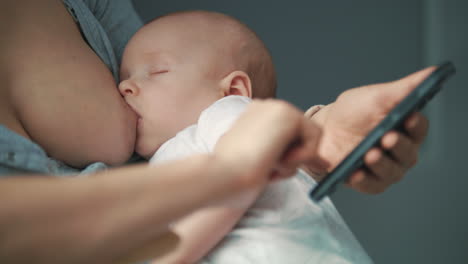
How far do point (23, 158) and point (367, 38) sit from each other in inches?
33.2

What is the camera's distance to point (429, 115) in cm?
96

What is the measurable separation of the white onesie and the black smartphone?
0.10 m

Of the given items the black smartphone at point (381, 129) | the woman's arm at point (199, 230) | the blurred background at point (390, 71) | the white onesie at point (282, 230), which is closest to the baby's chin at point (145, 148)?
the white onesie at point (282, 230)

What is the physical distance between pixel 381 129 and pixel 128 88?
0.42 metres

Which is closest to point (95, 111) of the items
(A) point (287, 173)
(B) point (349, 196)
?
(A) point (287, 173)

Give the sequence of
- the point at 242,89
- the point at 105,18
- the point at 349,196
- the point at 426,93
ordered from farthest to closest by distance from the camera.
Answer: the point at 349,196, the point at 105,18, the point at 242,89, the point at 426,93

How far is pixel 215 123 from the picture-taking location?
56cm

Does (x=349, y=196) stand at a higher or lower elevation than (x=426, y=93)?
lower

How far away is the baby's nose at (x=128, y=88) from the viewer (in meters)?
0.68

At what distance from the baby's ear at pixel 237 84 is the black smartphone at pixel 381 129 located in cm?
34

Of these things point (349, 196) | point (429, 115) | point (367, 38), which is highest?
point (367, 38)

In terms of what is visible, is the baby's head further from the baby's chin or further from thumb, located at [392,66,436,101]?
thumb, located at [392,66,436,101]

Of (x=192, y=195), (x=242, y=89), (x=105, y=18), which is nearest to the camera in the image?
(x=192, y=195)

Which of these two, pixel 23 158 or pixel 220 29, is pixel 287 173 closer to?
pixel 23 158
